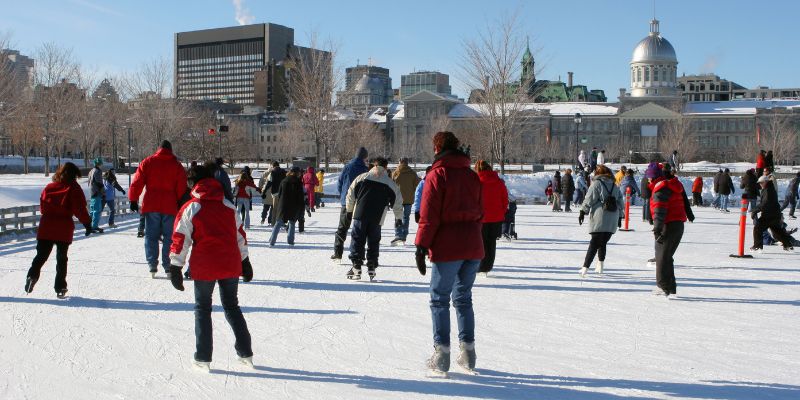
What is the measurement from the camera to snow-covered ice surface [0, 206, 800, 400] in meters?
5.24

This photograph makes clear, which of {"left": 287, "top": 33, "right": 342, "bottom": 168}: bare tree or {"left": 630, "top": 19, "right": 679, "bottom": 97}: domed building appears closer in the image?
{"left": 287, "top": 33, "right": 342, "bottom": 168}: bare tree

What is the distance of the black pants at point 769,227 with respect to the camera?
45.0ft

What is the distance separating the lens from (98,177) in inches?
672

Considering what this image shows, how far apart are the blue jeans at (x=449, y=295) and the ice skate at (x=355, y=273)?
14.8 feet

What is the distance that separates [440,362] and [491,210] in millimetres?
4715

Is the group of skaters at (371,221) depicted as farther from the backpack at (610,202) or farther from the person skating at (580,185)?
the person skating at (580,185)

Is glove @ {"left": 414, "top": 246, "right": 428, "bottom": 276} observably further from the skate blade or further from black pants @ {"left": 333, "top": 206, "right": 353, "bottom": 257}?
black pants @ {"left": 333, "top": 206, "right": 353, "bottom": 257}

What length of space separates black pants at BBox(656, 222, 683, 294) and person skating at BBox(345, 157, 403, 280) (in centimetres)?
316

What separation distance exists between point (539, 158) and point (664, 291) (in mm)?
82322

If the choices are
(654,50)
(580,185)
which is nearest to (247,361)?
(580,185)

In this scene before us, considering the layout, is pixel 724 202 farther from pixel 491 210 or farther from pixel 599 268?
pixel 491 210

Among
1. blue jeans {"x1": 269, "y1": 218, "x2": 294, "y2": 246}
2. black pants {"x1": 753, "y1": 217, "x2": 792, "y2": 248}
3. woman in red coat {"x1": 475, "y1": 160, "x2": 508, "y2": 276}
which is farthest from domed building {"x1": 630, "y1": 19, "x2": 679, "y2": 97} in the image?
woman in red coat {"x1": 475, "y1": 160, "x2": 508, "y2": 276}

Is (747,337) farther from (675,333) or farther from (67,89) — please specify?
(67,89)

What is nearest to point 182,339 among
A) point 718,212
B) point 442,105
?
point 718,212
